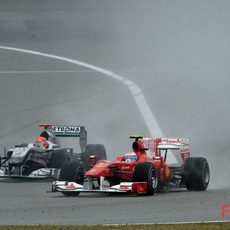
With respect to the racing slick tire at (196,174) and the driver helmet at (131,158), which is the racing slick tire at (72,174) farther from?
the racing slick tire at (196,174)

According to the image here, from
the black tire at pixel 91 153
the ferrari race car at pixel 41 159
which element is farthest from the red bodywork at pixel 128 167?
the black tire at pixel 91 153

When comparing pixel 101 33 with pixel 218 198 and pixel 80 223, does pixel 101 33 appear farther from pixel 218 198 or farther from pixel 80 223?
pixel 80 223

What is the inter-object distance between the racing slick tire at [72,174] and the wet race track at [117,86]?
0.47 metres

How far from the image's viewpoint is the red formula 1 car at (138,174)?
22531mm

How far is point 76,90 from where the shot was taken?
4338 centimetres

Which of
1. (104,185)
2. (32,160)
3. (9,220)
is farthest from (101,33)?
(9,220)

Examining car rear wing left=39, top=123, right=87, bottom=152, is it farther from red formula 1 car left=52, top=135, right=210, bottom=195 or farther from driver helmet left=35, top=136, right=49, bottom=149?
red formula 1 car left=52, top=135, right=210, bottom=195

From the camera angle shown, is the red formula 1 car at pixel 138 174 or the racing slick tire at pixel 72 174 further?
the racing slick tire at pixel 72 174

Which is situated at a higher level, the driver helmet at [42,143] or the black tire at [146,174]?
the driver helmet at [42,143]

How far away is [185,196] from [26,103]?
791 inches

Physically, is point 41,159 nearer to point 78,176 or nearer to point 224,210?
point 78,176

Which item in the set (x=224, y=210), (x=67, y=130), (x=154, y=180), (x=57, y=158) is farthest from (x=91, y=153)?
(x=224, y=210)

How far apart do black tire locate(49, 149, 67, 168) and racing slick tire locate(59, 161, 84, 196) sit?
12.9ft

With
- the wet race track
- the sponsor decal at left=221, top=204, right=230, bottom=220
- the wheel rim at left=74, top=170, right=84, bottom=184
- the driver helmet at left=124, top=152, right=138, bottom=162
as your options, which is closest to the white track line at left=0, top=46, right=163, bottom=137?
the wet race track
